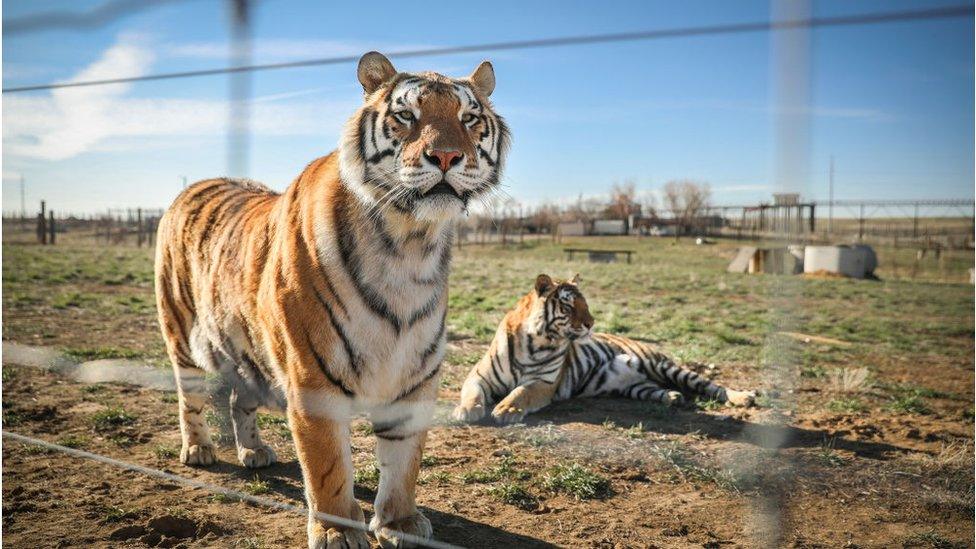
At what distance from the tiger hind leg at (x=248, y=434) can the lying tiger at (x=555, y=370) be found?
128 cm

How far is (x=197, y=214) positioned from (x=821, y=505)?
3252 mm

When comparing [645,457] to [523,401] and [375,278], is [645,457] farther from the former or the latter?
[375,278]

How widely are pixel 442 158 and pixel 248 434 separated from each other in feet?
6.60

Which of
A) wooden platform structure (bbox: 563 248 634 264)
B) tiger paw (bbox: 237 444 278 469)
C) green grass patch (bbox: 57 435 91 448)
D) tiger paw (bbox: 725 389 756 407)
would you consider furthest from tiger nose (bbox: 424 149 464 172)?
wooden platform structure (bbox: 563 248 634 264)

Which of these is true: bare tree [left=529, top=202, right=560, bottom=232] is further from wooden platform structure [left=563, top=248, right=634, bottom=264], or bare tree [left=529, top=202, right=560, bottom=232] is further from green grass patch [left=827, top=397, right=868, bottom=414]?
green grass patch [left=827, top=397, right=868, bottom=414]

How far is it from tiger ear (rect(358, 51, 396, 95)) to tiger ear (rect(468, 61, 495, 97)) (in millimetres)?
306

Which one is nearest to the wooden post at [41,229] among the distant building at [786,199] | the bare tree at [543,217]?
the bare tree at [543,217]

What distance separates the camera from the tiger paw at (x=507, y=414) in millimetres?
4352

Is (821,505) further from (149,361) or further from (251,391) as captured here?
(149,361)

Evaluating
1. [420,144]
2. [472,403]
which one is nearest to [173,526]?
[420,144]

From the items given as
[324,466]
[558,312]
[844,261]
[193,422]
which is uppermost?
[844,261]

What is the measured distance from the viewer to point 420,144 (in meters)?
2.27

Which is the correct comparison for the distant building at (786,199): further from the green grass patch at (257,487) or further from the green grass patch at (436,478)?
the green grass patch at (257,487)

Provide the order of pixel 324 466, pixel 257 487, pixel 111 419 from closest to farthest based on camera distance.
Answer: pixel 324 466
pixel 257 487
pixel 111 419
